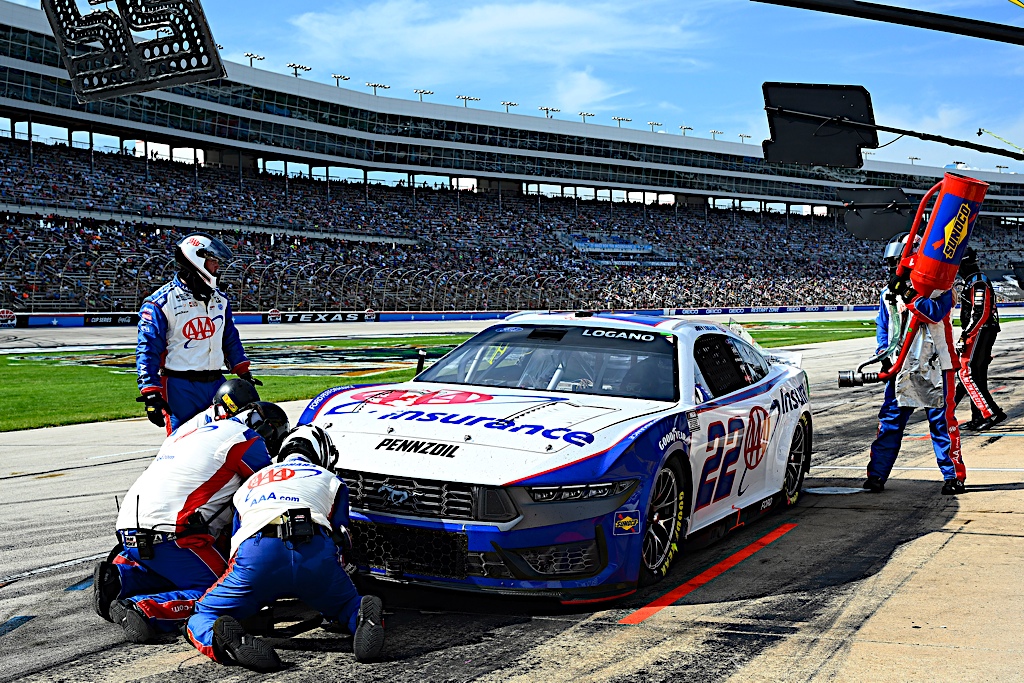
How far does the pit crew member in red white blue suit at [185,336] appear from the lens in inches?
238

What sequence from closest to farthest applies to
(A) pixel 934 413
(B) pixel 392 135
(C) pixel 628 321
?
(C) pixel 628 321, (A) pixel 934 413, (B) pixel 392 135

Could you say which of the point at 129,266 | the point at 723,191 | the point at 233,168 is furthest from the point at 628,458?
the point at 723,191

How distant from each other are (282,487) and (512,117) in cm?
7503

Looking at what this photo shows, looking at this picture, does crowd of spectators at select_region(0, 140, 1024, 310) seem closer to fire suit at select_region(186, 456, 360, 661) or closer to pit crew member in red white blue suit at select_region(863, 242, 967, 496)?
pit crew member in red white blue suit at select_region(863, 242, 967, 496)

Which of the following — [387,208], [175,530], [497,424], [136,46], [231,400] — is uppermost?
[387,208]

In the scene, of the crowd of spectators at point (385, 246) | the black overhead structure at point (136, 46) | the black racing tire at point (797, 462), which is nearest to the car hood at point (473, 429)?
the black racing tire at point (797, 462)

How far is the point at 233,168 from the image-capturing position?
61.0 meters

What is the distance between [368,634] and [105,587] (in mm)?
1196

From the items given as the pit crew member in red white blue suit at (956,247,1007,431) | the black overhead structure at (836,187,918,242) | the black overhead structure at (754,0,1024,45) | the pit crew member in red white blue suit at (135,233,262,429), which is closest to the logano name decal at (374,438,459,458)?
the pit crew member in red white blue suit at (135,233,262,429)

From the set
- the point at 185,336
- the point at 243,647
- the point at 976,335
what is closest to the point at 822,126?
the point at 976,335

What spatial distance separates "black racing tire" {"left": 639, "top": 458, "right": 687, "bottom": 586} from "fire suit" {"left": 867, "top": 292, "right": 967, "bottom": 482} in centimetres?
306

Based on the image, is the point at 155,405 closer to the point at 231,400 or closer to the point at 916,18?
the point at 231,400

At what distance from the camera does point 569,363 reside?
227 inches

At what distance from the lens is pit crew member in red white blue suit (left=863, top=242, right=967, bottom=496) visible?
24.0ft
